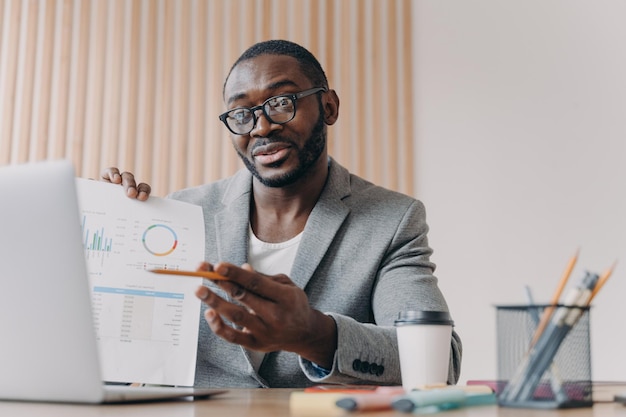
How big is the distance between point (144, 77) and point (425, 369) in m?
2.57

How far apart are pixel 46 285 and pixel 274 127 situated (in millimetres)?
1125

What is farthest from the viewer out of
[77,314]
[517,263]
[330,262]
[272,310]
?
[517,263]

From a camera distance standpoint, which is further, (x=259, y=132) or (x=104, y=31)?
(x=104, y=31)

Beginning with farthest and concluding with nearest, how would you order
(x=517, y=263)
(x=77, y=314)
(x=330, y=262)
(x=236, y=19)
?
1. (x=236, y=19)
2. (x=517, y=263)
3. (x=330, y=262)
4. (x=77, y=314)

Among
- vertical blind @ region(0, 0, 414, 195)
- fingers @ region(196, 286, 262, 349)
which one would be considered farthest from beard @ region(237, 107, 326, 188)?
vertical blind @ region(0, 0, 414, 195)

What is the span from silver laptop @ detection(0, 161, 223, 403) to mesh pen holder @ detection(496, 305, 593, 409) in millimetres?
443

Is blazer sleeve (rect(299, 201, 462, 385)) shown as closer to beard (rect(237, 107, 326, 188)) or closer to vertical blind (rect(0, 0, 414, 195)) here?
beard (rect(237, 107, 326, 188))

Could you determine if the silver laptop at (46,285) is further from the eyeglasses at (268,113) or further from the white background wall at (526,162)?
the white background wall at (526,162)

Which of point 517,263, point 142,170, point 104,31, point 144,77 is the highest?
point 104,31

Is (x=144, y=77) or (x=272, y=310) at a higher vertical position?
(x=144, y=77)

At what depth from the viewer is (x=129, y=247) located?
1.49 m

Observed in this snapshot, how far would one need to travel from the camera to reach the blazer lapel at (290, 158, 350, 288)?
1.78 meters

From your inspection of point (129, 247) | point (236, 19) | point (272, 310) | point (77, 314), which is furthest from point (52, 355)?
point (236, 19)

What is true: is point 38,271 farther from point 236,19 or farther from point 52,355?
point 236,19
